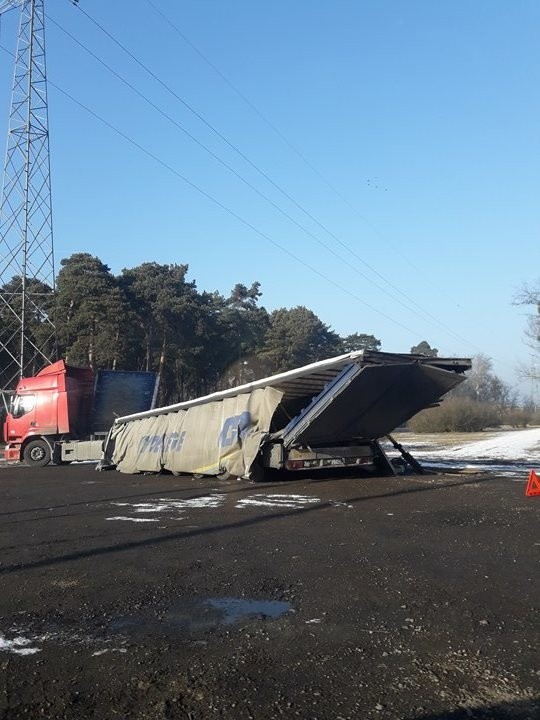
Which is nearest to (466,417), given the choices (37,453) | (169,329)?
(169,329)

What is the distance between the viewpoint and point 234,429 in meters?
16.2

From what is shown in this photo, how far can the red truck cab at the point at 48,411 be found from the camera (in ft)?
79.4

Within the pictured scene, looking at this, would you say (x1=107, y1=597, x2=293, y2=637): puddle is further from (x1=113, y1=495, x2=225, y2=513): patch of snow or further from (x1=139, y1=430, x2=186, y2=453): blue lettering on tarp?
(x1=139, y1=430, x2=186, y2=453): blue lettering on tarp

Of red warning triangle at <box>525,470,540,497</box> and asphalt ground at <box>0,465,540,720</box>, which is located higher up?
red warning triangle at <box>525,470,540,497</box>

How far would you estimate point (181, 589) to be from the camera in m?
6.83

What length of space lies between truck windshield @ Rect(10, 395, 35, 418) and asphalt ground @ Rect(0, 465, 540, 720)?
1374 centimetres

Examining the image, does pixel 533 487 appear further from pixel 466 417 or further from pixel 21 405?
pixel 466 417

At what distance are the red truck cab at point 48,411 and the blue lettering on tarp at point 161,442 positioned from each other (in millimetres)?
5627

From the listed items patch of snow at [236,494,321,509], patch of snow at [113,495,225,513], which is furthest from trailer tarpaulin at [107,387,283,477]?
patch of snow at [113,495,225,513]

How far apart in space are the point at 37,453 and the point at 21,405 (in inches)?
72.4

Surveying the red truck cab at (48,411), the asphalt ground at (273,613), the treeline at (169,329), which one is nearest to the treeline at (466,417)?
the treeline at (169,329)

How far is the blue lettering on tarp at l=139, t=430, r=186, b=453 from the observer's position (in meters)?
18.1

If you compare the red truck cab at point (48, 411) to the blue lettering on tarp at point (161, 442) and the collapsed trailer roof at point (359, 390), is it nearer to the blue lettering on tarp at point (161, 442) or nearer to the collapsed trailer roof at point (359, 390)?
the blue lettering on tarp at point (161, 442)

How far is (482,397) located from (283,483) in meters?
99.4
